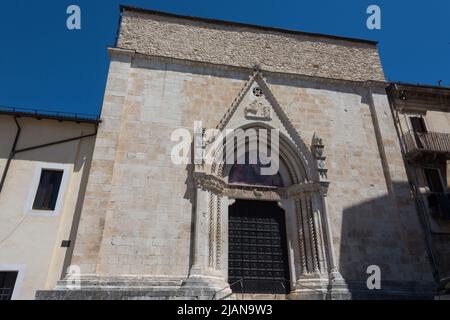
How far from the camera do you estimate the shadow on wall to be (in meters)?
8.84

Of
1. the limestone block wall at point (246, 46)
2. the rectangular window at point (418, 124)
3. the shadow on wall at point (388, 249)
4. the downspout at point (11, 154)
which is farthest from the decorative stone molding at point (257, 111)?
the downspout at point (11, 154)

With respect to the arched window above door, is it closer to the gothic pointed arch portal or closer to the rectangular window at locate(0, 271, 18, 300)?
the gothic pointed arch portal

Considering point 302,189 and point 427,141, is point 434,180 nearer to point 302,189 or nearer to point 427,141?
point 427,141

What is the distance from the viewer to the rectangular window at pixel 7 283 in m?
7.40

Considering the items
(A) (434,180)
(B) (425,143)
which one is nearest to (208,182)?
(B) (425,143)

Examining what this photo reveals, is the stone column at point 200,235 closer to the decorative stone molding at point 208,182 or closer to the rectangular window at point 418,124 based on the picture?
the decorative stone molding at point 208,182

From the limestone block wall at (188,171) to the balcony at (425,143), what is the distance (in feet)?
1.75

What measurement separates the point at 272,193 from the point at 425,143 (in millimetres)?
5960

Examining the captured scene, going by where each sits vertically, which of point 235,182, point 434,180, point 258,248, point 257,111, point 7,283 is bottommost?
point 7,283

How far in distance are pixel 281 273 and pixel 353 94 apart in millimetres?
7314

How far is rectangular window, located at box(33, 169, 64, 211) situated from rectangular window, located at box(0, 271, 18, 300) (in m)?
1.67

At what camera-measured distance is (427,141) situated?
36.8ft
